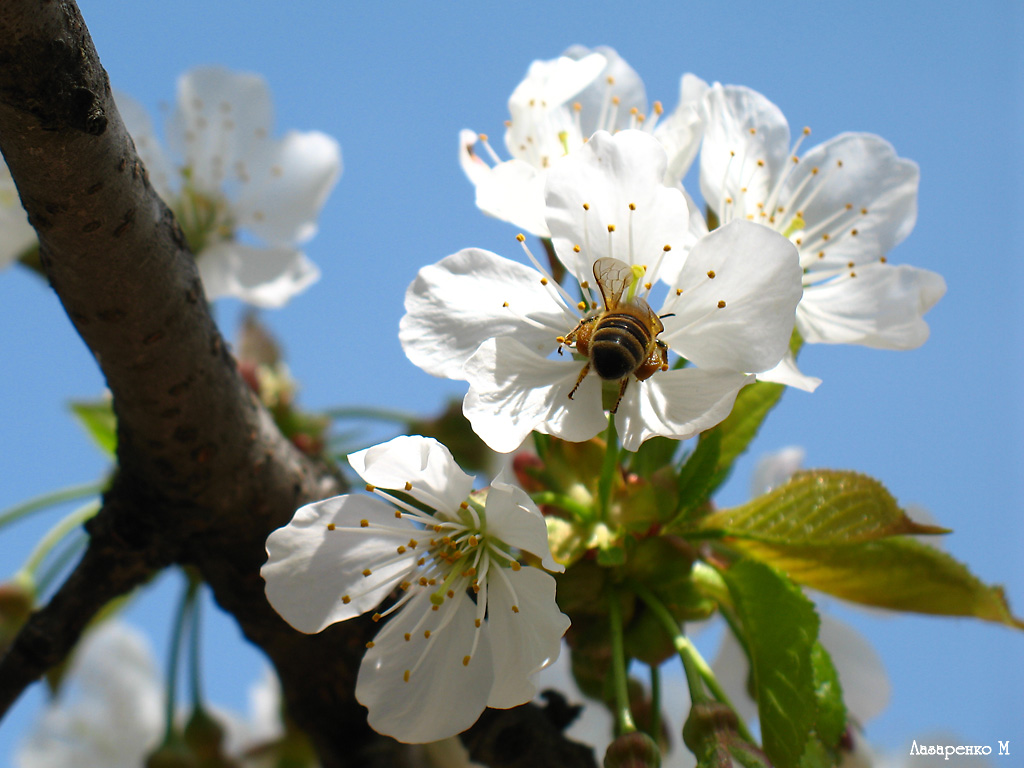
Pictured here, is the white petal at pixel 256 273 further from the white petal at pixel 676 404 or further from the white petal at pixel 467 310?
the white petal at pixel 676 404

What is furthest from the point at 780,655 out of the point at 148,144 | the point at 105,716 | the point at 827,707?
the point at 105,716

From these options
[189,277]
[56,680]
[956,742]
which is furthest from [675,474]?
[56,680]

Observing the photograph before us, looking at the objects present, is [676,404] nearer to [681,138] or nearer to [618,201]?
[618,201]

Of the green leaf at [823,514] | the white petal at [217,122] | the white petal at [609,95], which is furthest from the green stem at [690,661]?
the white petal at [217,122]

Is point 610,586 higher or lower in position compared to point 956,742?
higher

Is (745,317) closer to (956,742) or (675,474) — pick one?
(675,474)

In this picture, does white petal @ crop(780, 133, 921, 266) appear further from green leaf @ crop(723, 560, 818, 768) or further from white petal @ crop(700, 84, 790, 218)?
green leaf @ crop(723, 560, 818, 768)
